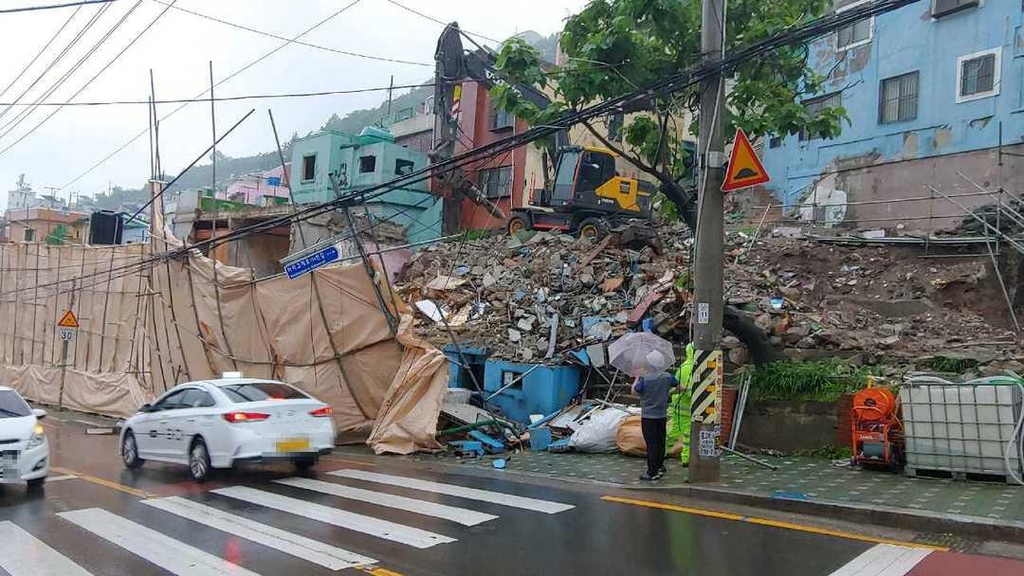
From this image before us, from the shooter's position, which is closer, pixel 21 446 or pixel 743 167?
pixel 743 167

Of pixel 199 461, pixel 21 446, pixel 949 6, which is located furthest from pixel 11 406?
pixel 949 6

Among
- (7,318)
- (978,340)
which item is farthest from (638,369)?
(7,318)

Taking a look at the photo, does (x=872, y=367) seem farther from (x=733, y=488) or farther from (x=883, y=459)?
(x=733, y=488)

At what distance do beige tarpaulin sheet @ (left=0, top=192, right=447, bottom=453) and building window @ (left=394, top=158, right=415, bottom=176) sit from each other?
16472 millimetres

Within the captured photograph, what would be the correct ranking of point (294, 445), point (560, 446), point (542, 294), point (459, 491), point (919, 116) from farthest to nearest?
point (919, 116) → point (542, 294) → point (560, 446) → point (294, 445) → point (459, 491)

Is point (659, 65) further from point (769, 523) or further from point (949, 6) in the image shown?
point (949, 6)

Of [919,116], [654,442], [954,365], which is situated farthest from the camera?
[919,116]

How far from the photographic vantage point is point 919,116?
24.1 meters

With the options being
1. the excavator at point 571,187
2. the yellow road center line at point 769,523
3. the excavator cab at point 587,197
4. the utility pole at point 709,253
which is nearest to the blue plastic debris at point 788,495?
the yellow road center line at point 769,523

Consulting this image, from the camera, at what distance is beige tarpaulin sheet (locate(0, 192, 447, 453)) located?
15016 mm

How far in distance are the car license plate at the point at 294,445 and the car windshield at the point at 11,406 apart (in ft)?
11.5

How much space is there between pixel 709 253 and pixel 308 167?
33762 millimetres

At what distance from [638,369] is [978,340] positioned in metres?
7.24

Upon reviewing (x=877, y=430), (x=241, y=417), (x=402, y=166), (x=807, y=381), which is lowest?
(x=241, y=417)
